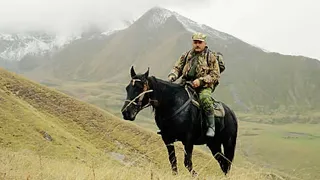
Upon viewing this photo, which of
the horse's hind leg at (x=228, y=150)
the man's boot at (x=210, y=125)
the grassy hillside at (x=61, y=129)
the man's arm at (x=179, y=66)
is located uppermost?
the man's arm at (x=179, y=66)

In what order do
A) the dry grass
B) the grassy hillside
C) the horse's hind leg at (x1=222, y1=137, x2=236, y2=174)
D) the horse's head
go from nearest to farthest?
the dry grass
the horse's head
the horse's hind leg at (x1=222, y1=137, x2=236, y2=174)
the grassy hillside

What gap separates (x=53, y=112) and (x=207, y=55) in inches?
2073

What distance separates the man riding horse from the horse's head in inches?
57.6

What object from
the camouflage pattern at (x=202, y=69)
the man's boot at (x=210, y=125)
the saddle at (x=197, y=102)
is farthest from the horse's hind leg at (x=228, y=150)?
the camouflage pattern at (x=202, y=69)

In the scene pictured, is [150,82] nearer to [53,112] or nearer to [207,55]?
[207,55]

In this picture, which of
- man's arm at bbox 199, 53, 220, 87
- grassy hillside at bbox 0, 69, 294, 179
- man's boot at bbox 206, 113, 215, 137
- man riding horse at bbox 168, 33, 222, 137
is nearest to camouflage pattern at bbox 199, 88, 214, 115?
man riding horse at bbox 168, 33, 222, 137

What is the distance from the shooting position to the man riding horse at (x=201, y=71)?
10656mm

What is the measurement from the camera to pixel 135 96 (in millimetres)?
9570

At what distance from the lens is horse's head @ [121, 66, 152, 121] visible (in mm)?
9203

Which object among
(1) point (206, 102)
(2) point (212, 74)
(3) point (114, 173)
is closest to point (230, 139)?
(1) point (206, 102)

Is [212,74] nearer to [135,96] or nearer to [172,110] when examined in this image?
[172,110]

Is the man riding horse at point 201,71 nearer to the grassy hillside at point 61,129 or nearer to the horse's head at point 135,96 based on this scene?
the horse's head at point 135,96

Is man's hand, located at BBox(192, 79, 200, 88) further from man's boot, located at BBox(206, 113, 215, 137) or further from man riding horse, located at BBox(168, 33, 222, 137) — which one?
man's boot, located at BBox(206, 113, 215, 137)

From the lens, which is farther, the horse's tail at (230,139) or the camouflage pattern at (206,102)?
the horse's tail at (230,139)
